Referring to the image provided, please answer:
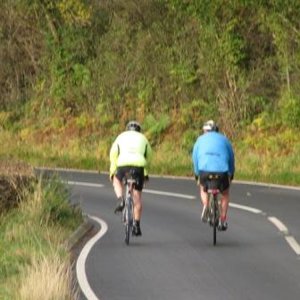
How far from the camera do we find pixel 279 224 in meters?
20.3

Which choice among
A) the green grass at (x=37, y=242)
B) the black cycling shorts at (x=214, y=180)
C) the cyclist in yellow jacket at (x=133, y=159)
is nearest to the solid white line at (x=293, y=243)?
the black cycling shorts at (x=214, y=180)

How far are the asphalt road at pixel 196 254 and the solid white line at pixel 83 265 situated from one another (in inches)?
1.2

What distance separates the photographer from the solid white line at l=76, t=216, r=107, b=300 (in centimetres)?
1296

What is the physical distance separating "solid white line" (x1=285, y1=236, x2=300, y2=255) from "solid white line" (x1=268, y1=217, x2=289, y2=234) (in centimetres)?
88

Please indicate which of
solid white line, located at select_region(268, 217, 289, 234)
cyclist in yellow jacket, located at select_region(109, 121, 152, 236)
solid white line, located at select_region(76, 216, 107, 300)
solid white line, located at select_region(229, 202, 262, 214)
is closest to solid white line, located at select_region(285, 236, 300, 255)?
solid white line, located at select_region(268, 217, 289, 234)

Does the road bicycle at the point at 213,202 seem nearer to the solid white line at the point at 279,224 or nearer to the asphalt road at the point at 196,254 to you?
the asphalt road at the point at 196,254

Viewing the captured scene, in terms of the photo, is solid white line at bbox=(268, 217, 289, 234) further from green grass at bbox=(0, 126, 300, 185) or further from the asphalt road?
green grass at bbox=(0, 126, 300, 185)

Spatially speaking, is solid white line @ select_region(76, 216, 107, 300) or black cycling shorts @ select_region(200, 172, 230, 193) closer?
solid white line @ select_region(76, 216, 107, 300)

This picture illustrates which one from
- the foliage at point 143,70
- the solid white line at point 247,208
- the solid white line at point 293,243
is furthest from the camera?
the foliage at point 143,70

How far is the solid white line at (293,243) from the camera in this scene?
16648mm

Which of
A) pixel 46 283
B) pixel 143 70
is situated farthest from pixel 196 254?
pixel 143 70

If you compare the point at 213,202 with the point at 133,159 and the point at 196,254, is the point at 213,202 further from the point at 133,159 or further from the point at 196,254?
the point at 196,254

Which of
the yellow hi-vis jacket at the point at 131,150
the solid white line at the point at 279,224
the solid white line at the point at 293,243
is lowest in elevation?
the solid white line at the point at 293,243

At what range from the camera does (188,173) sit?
1323 inches
